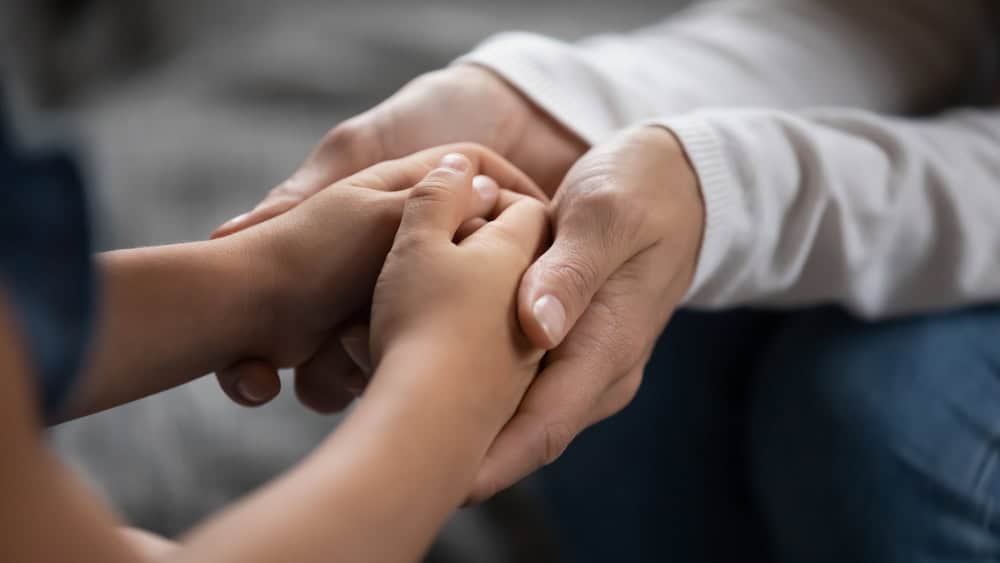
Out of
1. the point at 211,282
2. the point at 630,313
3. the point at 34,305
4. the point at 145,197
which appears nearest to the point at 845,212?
the point at 630,313

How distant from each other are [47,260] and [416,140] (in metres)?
0.36

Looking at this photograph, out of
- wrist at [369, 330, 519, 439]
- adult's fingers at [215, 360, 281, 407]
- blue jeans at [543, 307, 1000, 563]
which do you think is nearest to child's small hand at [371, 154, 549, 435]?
wrist at [369, 330, 519, 439]

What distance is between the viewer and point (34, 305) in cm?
28

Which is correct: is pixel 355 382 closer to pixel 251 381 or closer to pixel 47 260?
pixel 251 381

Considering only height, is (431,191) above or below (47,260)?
below

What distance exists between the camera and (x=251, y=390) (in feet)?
1.81

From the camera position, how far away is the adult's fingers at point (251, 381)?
0.55 meters

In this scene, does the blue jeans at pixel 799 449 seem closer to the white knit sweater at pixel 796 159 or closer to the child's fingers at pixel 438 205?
the white knit sweater at pixel 796 159

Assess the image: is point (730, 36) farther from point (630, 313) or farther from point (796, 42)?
point (630, 313)

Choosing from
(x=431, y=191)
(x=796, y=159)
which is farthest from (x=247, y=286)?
(x=796, y=159)

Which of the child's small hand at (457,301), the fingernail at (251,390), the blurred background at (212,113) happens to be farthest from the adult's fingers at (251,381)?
the blurred background at (212,113)

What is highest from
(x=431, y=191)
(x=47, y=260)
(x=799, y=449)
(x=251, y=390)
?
(x=47, y=260)

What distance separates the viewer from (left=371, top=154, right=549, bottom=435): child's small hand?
17.3 inches

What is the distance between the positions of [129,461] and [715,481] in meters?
0.46
